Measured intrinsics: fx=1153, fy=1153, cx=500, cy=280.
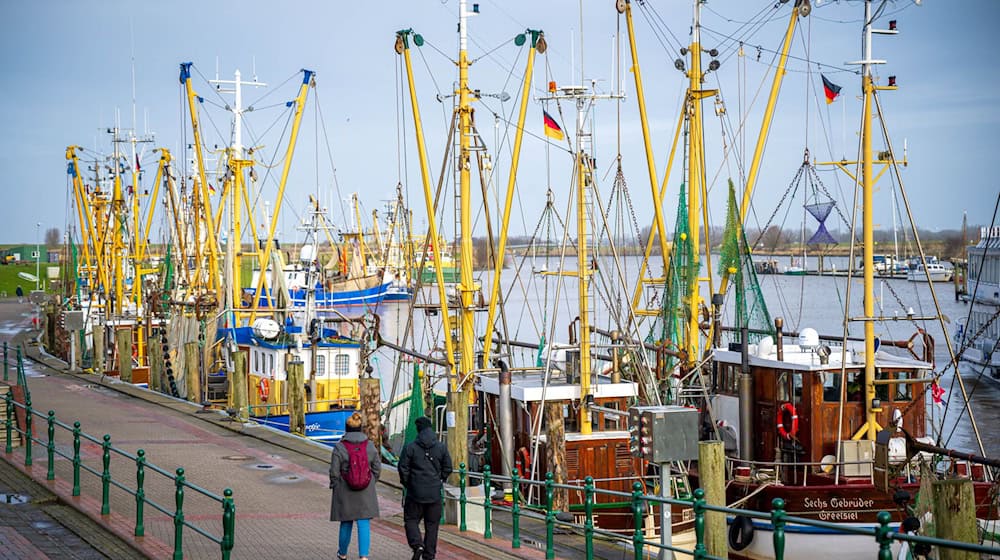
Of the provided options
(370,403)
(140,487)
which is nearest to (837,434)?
(370,403)

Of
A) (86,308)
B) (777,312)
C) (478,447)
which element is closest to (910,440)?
(478,447)

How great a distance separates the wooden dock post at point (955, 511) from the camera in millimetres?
14570

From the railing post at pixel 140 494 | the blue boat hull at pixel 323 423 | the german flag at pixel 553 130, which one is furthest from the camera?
the blue boat hull at pixel 323 423

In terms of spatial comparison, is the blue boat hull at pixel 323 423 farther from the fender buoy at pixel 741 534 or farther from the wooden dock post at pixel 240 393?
the fender buoy at pixel 741 534

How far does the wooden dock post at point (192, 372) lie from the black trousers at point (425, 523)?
23156 mm

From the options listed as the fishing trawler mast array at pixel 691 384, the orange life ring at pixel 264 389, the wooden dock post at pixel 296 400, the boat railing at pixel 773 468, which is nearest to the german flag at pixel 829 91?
the fishing trawler mast array at pixel 691 384

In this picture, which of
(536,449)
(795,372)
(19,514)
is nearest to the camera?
(19,514)

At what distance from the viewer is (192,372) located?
34.1 meters

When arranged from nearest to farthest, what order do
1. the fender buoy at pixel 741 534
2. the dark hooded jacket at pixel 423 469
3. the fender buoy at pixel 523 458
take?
the dark hooded jacket at pixel 423 469 → the fender buoy at pixel 741 534 → the fender buoy at pixel 523 458

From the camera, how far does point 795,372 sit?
21.1 metres

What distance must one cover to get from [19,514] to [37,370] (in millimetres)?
28590

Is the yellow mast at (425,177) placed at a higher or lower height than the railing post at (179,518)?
higher

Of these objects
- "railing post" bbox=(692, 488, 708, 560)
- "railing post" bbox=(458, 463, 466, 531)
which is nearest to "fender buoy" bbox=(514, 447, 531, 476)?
"railing post" bbox=(458, 463, 466, 531)

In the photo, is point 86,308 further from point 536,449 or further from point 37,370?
point 536,449
